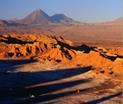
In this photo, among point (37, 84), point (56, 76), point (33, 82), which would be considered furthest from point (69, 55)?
point (37, 84)

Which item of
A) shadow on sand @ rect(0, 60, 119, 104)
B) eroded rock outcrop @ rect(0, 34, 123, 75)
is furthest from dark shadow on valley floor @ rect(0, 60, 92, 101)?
eroded rock outcrop @ rect(0, 34, 123, 75)

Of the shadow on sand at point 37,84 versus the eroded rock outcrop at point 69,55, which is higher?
the eroded rock outcrop at point 69,55

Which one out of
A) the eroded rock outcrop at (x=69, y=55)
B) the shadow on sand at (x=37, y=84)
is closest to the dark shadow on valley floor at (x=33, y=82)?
the shadow on sand at (x=37, y=84)

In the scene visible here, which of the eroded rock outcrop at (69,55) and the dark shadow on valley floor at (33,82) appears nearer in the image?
the dark shadow on valley floor at (33,82)

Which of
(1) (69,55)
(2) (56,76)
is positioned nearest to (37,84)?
(2) (56,76)

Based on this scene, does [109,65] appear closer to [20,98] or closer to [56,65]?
[56,65]

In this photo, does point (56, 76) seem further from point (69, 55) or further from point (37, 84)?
point (69, 55)

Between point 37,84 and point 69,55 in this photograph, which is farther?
point 69,55

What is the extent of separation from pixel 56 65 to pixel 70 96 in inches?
462

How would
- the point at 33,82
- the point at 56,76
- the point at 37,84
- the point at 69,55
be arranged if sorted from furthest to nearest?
the point at 69,55 → the point at 56,76 → the point at 33,82 → the point at 37,84

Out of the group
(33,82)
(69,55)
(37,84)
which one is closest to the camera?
(37,84)

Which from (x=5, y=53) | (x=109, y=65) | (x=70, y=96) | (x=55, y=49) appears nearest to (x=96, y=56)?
(x=109, y=65)

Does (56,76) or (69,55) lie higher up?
(69,55)

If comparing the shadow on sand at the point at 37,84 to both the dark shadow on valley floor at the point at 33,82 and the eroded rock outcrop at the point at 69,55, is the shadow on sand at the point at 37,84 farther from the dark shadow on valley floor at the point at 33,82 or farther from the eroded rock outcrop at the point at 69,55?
the eroded rock outcrop at the point at 69,55
